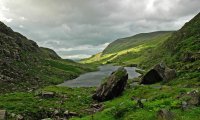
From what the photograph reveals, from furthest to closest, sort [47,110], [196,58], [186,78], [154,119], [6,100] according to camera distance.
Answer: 1. [196,58]
2. [186,78]
3. [6,100]
4. [47,110]
5. [154,119]

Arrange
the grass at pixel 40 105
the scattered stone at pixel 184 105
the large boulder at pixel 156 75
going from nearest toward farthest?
the scattered stone at pixel 184 105 → the grass at pixel 40 105 → the large boulder at pixel 156 75

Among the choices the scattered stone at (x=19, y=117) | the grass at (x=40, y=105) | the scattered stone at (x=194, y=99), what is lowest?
the scattered stone at (x=19, y=117)

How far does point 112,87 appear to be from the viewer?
2601 inches

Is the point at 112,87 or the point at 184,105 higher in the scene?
the point at 112,87

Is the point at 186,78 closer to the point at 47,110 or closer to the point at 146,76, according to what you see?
the point at 146,76

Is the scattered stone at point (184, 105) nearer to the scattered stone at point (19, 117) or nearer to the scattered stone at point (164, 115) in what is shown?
the scattered stone at point (164, 115)

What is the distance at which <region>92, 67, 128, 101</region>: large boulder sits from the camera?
217 ft

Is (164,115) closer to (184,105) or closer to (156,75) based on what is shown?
(184,105)

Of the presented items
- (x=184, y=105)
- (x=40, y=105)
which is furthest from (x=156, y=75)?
(x=184, y=105)

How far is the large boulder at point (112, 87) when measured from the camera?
66.1 m

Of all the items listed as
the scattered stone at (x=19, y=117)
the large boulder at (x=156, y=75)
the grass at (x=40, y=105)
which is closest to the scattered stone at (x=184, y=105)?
the grass at (x=40, y=105)

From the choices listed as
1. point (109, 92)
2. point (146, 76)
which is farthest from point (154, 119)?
point (146, 76)

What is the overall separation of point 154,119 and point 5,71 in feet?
276

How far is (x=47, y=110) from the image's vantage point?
53469mm
